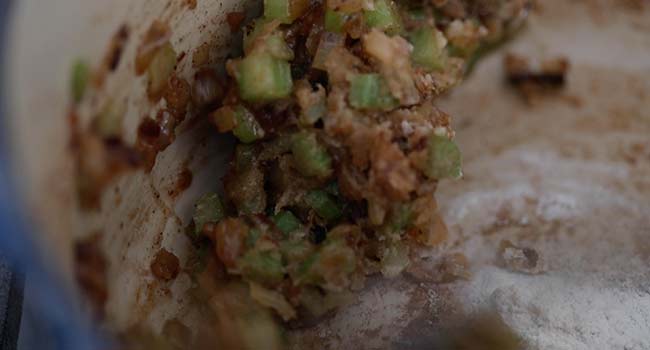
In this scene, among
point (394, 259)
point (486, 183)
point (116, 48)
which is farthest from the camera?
point (486, 183)

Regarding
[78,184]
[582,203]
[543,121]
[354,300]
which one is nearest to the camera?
[78,184]

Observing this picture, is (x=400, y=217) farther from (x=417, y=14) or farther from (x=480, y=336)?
(x=417, y=14)

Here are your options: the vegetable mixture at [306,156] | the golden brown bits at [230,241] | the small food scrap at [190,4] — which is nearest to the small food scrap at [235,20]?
the vegetable mixture at [306,156]

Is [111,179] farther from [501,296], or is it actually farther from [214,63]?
[501,296]

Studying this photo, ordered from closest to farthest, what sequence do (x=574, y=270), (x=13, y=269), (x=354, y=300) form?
(x=13, y=269) → (x=354, y=300) → (x=574, y=270)

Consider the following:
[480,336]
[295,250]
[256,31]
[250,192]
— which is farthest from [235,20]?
[480,336]

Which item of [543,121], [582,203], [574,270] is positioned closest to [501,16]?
[543,121]
